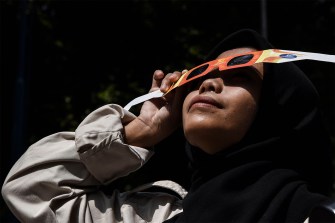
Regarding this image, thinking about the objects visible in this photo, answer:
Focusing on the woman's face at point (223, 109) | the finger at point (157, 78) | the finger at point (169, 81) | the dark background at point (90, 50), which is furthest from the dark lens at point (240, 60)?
the dark background at point (90, 50)

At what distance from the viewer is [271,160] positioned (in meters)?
1.77

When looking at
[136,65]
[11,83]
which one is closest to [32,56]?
[11,83]

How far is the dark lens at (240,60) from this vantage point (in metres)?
1.80

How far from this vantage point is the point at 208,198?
172 centimetres

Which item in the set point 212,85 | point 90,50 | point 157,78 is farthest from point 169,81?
point 90,50

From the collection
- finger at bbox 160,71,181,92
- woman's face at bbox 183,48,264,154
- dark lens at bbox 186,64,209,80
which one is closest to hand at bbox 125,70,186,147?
finger at bbox 160,71,181,92

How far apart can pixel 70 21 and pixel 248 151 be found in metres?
4.67

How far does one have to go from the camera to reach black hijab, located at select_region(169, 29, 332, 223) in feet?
5.47

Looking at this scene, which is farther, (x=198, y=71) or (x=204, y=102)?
(x=198, y=71)

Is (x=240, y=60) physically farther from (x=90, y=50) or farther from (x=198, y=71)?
(x=90, y=50)

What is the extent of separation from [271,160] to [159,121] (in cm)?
52

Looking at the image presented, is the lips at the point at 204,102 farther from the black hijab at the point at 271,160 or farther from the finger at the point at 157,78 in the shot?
the finger at the point at 157,78

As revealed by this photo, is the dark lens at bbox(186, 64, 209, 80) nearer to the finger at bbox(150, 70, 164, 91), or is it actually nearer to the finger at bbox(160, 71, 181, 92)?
the finger at bbox(160, 71, 181, 92)

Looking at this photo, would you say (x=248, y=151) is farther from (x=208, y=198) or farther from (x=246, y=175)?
(x=208, y=198)
